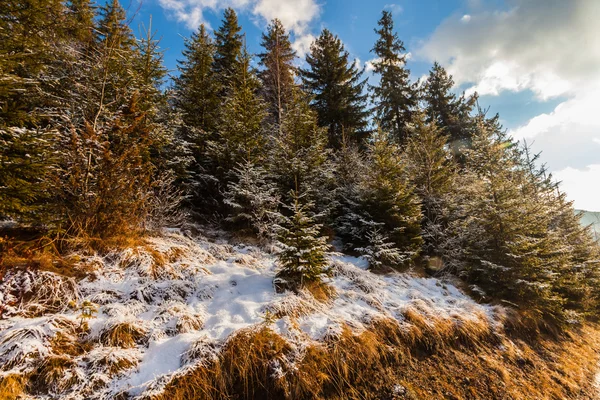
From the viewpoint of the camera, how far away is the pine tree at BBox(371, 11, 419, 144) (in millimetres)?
18719

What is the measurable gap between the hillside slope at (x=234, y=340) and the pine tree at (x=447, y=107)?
17785mm

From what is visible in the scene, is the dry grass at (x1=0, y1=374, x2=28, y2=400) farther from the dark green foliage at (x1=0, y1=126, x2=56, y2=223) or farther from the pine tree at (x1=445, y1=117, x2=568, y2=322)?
the pine tree at (x1=445, y1=117, x2=568, y2=322)

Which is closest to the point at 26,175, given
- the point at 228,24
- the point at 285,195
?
the point at 285,195

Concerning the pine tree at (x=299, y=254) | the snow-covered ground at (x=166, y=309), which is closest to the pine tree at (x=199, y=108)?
the snow-covered ground at (x=166, y=309)

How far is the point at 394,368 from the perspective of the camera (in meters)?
3.78

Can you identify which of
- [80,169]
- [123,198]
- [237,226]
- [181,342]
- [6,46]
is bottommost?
[181,342]

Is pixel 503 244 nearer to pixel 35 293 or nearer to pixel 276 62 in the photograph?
pixel 35 293

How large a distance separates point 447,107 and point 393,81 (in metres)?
5.85

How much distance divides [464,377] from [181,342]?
438 centimetres

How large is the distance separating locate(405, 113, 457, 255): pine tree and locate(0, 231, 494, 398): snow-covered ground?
489 cm

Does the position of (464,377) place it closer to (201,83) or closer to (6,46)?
(6,46)

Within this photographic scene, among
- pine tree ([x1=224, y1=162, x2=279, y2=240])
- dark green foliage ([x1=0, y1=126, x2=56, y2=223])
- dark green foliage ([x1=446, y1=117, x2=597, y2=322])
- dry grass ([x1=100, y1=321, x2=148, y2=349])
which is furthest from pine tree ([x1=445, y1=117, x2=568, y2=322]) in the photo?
dark green foliage ([x1=0, y1=126, x2=56, y2=223])

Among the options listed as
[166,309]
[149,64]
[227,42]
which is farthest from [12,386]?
[227,42]

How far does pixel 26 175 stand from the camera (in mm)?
3682
